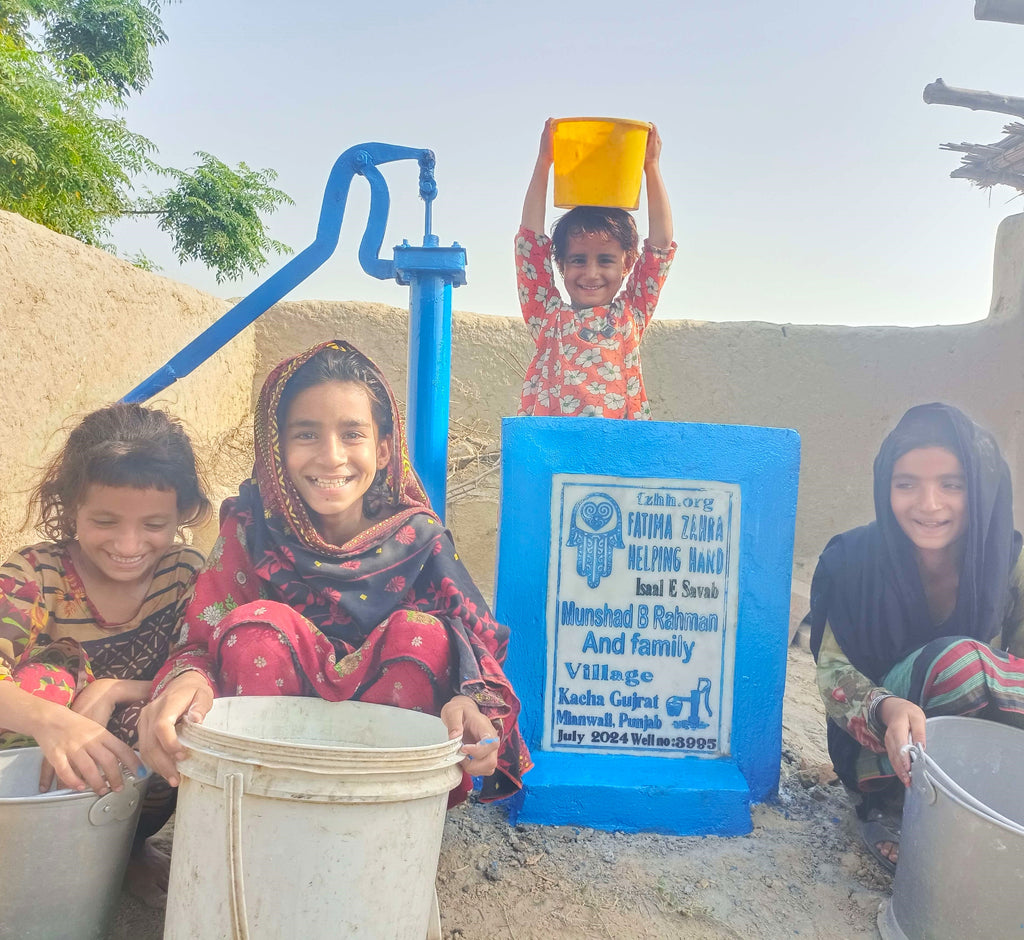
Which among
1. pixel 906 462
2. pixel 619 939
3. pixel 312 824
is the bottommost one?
pixel 619 939

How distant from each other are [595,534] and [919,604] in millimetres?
822

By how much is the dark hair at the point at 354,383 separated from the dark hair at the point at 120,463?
27cm

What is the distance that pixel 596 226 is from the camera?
315cm

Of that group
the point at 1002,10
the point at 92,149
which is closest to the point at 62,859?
the point at 1002,10

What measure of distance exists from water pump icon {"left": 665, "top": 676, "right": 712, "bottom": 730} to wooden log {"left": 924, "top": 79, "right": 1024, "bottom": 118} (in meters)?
5.05

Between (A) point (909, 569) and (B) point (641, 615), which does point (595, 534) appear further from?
(A) point (909, 569)

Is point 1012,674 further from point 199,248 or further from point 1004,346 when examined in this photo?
point 199,248

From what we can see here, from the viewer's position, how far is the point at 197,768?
1248 mm

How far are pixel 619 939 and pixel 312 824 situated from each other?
2.69 feet

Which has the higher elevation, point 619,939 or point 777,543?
point 777,543

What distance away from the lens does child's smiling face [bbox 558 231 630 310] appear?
3.18 meters

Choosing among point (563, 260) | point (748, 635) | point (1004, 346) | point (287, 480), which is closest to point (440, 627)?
point (287, 480)

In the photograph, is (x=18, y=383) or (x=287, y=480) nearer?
(x=287, y=480)

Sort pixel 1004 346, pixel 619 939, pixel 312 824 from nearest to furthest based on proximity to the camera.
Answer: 1. pixel 312 824
2. pixel 619 939
3. pixel 1004 346
